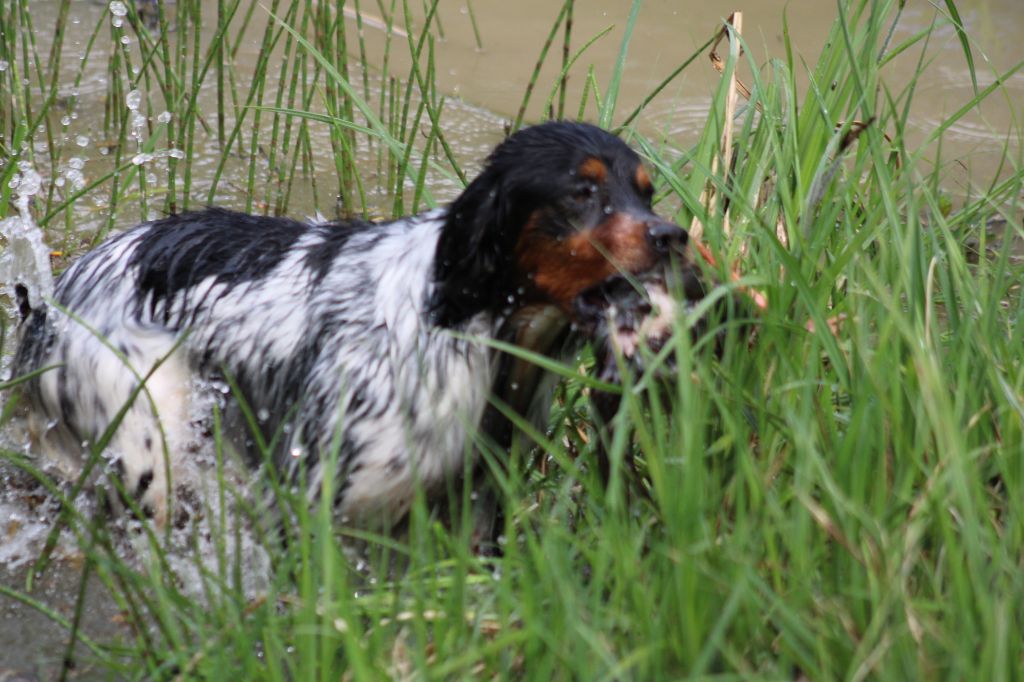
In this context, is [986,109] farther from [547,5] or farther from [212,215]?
[212,215]

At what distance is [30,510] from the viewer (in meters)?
3.55

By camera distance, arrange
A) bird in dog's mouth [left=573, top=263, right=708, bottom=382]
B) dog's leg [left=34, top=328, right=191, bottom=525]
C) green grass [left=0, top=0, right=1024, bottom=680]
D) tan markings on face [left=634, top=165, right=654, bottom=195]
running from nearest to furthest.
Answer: green grass [left=0, top=0, right=1024, bottom=680] → bird in dog's mouth [left=573, top=263, right=708, bottom=382] → tan markings on face [left=634, top=165, right=654, bottom=195] → dog's leg [left=34, top=328, right=191, bottom=525]

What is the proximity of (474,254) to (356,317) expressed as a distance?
366 mm

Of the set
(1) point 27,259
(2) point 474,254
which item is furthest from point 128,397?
(2) point 474,254

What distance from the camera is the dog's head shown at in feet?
8.92

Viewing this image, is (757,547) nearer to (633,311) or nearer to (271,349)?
(633,311)

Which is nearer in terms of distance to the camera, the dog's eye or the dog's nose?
the dog's nose

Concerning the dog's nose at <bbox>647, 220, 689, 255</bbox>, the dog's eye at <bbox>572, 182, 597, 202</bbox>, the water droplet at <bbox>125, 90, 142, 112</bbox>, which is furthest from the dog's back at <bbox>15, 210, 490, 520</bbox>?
the water droplet at <bbox>125, 90, 142, 112</bbox>

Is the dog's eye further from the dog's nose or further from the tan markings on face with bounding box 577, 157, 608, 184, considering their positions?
the dog's nose

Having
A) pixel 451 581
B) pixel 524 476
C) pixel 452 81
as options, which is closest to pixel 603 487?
pixel 524 476

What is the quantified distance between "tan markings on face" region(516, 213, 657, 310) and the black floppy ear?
0.05 meters

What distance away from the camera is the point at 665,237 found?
2680 mm

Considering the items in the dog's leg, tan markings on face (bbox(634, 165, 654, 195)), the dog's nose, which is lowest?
the dog's leg

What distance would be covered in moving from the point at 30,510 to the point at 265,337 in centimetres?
84
